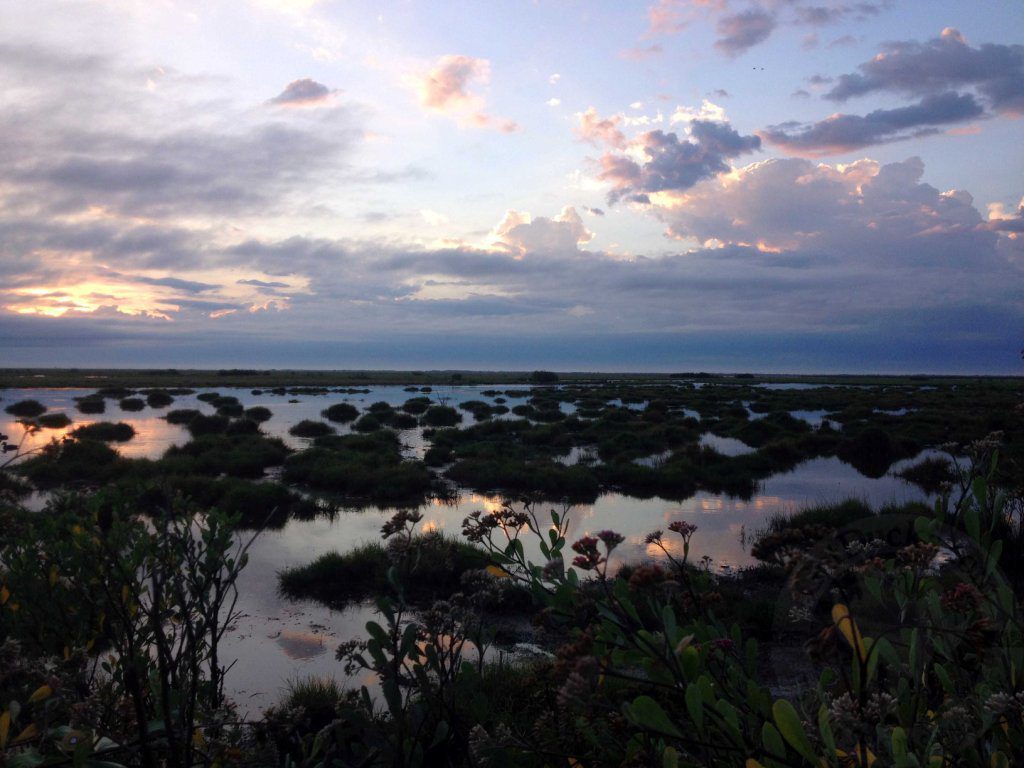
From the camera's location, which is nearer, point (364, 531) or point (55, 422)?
point (364, 531)

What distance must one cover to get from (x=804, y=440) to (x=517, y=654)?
2176cm

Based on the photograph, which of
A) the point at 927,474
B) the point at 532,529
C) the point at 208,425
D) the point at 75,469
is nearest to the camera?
the point at 532,529

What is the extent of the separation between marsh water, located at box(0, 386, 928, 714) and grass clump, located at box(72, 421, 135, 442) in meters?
0.63

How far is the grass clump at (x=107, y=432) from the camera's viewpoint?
83.7ft

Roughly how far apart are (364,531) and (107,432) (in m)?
18.3

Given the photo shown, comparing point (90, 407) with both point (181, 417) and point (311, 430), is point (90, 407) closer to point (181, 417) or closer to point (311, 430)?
point (181, 417)

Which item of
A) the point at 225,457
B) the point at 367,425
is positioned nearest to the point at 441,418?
the point at 367,425

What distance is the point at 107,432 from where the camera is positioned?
85.3 feet

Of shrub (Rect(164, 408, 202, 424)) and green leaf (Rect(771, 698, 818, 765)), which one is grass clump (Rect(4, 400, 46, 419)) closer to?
shrub (Rect(164, 408, 202, 424))

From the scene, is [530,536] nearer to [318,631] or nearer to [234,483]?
[318,631]

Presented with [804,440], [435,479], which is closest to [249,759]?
[435,479]

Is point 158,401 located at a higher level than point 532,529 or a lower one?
lower

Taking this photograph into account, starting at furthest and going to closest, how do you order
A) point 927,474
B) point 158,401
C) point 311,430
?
point 158,401 < point 311,430 < point 927,474

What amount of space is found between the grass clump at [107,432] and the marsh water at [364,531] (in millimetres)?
631
